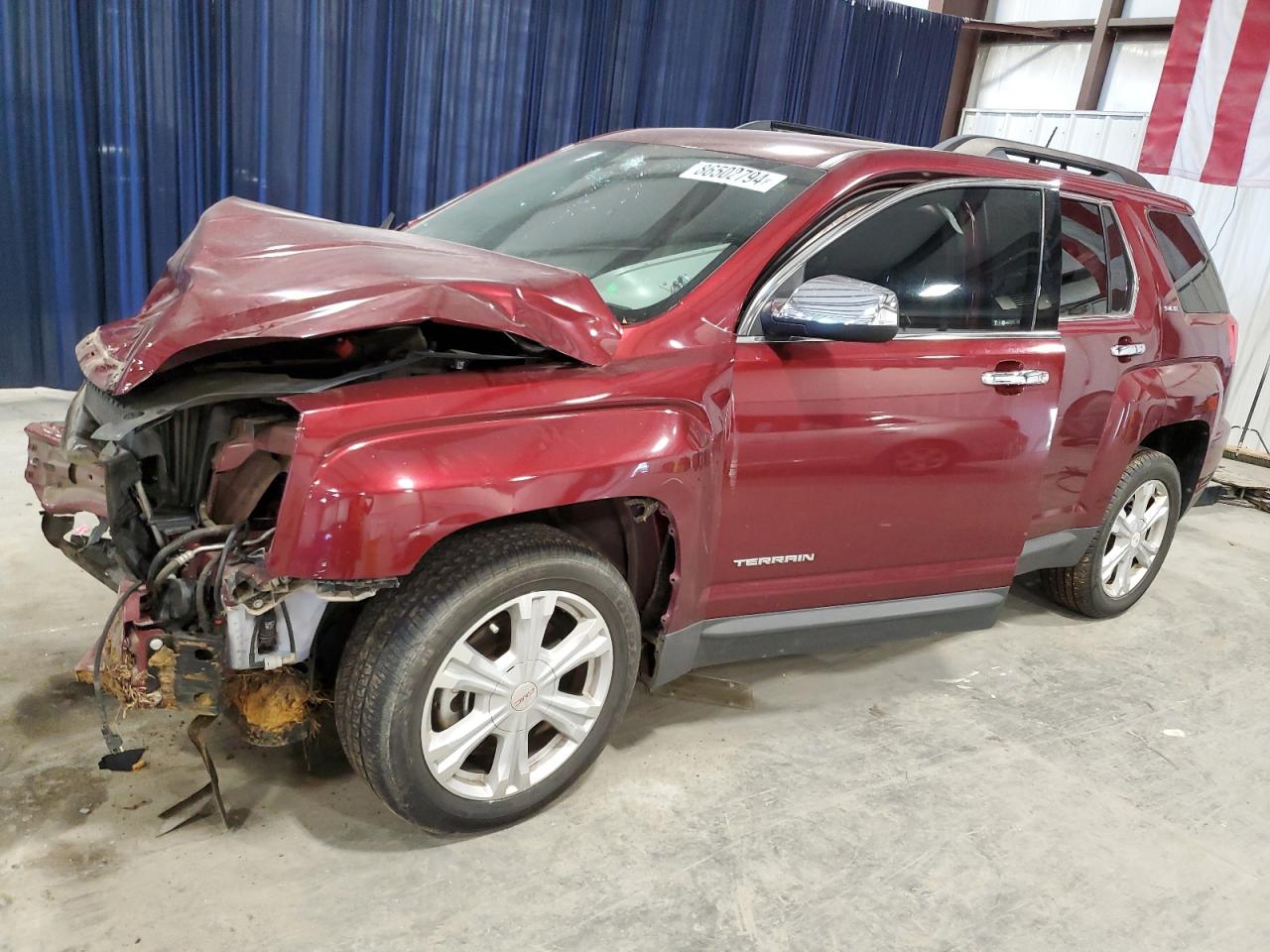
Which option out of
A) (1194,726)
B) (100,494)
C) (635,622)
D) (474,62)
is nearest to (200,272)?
(100,494)

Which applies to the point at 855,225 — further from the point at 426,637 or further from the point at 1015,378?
the point at 426,637

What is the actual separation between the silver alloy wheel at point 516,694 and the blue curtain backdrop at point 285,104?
423cm

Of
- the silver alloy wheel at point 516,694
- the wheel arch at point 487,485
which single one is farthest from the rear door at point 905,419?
the silver alloy wheel at point 516,694

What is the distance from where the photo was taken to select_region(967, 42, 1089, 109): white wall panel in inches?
328

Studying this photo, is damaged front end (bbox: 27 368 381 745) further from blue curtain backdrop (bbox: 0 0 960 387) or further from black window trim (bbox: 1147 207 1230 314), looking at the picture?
blue curtain backdrop (bbox: 0 0 960 387)

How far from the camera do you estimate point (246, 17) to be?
209 inches

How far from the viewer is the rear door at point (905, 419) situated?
7.95 ft

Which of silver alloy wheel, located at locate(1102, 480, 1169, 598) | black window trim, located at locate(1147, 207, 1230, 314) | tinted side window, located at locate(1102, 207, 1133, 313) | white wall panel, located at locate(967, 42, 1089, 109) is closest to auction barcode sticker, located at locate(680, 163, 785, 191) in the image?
tinted side window, located at locate(1102, 207, 1133, 313)

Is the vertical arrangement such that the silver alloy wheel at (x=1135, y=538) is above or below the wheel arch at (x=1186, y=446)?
below

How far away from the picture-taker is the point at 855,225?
2.52 meters

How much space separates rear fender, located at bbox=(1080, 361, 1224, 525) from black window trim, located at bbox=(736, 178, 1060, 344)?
23.7 inches

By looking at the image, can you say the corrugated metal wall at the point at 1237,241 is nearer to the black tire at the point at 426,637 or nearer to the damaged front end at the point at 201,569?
the black tire at the point at 426,637

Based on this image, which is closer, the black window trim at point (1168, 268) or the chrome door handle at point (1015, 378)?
the chrome door handle at point (1015, 378)

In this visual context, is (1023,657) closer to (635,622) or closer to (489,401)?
(635,622)
